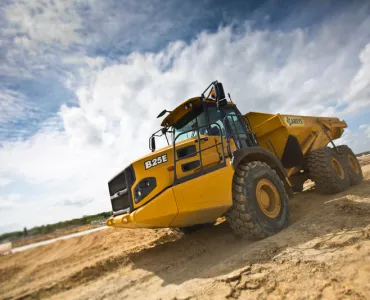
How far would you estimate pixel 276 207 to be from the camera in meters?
4.23

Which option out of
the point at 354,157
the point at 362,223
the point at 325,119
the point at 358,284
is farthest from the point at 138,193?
the point at 354,157

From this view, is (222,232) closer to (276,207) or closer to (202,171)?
(276,207)

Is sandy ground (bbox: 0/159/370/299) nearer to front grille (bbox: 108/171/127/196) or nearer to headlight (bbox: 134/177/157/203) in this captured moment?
headlight (bbox: 134/177/157/203)

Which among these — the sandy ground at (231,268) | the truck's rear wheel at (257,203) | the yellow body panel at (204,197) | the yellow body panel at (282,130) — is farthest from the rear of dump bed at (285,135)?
the yellow body panel at (204,197)

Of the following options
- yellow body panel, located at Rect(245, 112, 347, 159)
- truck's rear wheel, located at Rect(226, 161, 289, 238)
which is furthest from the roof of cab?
truck's rear wheel, located at Rect(226, 161, 289, 238)

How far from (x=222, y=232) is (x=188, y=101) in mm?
2710

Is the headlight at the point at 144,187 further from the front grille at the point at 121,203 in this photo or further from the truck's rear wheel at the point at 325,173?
the truck's rear wheel at the point at 325,173

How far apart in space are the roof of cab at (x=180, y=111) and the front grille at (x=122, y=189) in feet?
5.63

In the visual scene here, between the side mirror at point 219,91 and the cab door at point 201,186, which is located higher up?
the side mirror at point 219,91

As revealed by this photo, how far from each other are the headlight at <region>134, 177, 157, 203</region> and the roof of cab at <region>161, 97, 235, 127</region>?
1797 mm

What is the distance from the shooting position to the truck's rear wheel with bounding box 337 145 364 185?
6956 millimetres

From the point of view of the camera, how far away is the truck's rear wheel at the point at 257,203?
11.9ft

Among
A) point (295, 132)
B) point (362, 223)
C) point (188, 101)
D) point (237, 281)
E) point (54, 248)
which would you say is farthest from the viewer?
point (54, 248)

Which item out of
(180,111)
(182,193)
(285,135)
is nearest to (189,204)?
(182,193)
